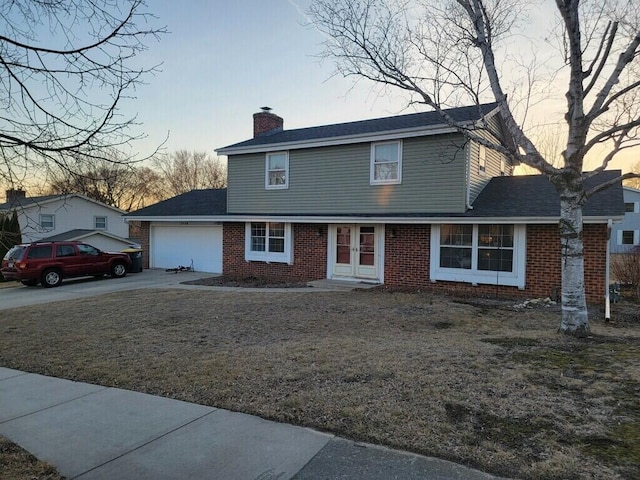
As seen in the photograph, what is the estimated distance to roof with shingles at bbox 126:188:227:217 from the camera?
17.8 m

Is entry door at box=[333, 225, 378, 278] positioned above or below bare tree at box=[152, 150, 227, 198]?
below

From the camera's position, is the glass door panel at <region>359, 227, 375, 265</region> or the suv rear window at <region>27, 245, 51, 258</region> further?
the suv rear window at <region>27, 245, 51, 258</region>

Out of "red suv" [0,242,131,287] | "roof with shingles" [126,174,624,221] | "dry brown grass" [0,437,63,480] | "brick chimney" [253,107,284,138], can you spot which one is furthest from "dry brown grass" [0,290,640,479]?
"brick chimney" [253,107,284,138]

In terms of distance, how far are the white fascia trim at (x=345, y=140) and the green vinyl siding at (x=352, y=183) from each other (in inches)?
8.6

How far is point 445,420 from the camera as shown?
382cm

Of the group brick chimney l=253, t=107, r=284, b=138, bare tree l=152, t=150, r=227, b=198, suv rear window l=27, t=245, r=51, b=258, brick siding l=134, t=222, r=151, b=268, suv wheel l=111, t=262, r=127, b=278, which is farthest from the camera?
bare tree l=152, t=150, r=227, b=198

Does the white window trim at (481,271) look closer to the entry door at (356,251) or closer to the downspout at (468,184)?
the downspout at (468,184)

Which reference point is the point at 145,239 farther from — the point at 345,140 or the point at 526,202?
the point at 526,202

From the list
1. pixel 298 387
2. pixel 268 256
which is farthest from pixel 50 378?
pixel 268 256

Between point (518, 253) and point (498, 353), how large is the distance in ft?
21.7

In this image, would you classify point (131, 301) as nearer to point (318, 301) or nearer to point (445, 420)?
point (318, 301)

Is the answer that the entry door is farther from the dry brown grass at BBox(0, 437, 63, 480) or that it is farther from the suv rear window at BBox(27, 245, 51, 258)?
the dry brown grass at BBox(0, 437, 63, 480)

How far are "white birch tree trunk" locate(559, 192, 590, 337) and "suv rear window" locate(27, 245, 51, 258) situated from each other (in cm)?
1631

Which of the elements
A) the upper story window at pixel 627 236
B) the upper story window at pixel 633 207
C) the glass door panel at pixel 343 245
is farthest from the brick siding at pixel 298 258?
the upper story window at pixel 633 207
